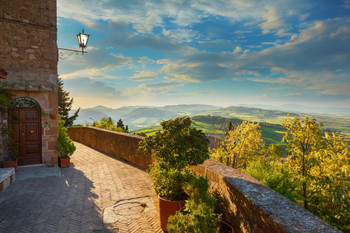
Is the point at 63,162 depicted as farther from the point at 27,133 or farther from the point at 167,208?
the point at 167,208

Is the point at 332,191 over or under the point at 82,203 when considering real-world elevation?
under

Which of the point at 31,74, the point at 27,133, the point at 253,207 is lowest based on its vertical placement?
the point at 253,207

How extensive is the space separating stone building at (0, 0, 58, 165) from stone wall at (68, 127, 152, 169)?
2.67 meters

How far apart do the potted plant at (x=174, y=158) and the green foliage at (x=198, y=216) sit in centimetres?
42

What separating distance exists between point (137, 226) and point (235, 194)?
2.15m

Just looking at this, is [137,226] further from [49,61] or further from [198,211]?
[49,61]

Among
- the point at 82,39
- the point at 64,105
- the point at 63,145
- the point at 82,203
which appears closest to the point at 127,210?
the point at 82,203

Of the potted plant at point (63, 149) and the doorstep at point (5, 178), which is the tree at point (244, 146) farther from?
the doorstep at point (5, 178)

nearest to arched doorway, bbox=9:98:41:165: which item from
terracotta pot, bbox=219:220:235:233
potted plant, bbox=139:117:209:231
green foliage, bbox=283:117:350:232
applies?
potted plant, bbox=139:117:209:231

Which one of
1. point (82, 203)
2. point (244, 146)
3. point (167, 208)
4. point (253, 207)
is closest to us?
point (253, 207)

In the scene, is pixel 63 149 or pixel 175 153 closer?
pixel 175 153

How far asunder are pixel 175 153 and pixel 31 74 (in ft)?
23.5

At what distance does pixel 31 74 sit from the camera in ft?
26.0

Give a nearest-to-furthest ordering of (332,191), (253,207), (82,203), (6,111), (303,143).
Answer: (253,207) < (82,203) < (6,111) < (332,191) < (303,143)
